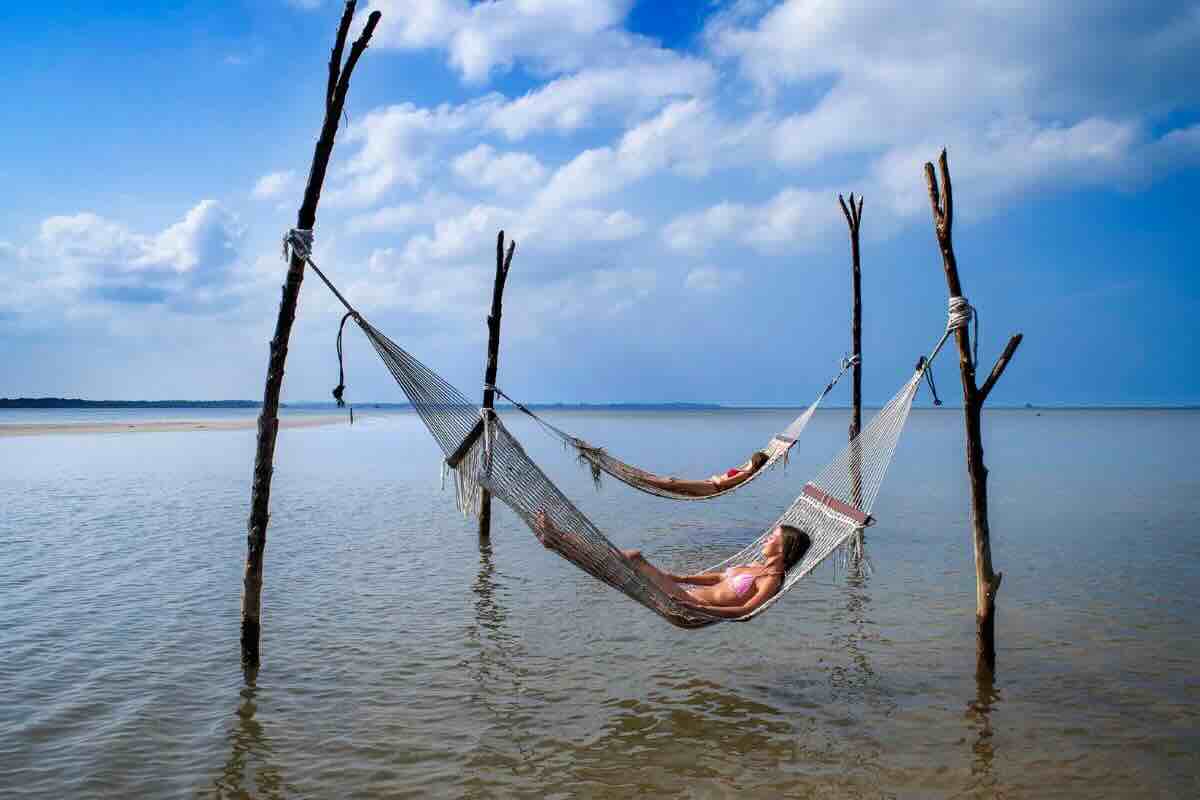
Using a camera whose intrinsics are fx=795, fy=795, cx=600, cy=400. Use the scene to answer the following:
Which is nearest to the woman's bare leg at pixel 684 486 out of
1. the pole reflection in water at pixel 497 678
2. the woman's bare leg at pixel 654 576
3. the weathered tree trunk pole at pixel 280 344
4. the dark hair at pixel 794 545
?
the pole reflection in water at pixel 497 678

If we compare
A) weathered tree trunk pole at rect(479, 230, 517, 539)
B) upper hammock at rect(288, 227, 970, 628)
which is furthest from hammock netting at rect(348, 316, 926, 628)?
weathered tree trunk pole at rect(479, 230, 517, 539)

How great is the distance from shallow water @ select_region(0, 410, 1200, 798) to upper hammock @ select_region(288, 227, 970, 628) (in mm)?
655

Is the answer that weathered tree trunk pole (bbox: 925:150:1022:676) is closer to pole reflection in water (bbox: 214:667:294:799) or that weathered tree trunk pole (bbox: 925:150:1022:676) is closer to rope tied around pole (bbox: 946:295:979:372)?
rope tied around pole (bbox: 946:295:979:372)

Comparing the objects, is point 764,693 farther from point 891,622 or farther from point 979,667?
point 891,622

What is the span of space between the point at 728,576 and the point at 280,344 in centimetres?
292

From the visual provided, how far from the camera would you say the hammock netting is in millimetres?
4031

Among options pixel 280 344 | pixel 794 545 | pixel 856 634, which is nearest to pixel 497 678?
pixel 794 545

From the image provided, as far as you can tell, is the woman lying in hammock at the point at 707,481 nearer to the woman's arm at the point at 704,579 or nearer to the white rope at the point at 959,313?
the woman's arm at the point at 704,579

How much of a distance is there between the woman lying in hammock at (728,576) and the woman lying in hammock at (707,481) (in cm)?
166

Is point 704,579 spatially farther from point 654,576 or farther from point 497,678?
point 497,678

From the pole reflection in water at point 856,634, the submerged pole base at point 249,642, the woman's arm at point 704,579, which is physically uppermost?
the woman's arm at point 704,579

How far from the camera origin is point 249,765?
3.38m

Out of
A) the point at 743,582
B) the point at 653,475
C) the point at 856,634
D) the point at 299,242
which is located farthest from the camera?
the point at 653,475

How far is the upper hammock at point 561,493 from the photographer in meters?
4.04
